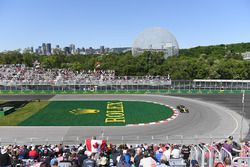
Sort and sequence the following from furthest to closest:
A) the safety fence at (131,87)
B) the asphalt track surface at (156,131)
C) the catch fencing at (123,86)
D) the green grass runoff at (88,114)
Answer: the catch fencing at (123,86) < the safety fence at (131,87) < the green grass runoff at (88,114) < the asphalt track surface at (156,131)

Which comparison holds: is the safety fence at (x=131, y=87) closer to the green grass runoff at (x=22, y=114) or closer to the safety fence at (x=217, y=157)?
the green grass runoff at (x=22, y=114)

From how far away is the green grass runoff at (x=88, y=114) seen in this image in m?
40.0

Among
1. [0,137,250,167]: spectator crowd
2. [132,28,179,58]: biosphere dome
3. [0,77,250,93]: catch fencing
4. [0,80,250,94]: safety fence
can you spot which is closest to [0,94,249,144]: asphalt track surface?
[0,137,250,167]: spectator crowd

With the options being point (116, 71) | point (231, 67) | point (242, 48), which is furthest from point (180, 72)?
point (242, 48)

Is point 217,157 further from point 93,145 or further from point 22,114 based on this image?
point 22,114

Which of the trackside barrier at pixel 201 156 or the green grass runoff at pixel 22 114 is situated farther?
the green grass runoff at pixel 22 114

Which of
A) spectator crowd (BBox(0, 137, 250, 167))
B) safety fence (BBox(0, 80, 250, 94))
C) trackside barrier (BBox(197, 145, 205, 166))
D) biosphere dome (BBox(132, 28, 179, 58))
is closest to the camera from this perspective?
spectator crowd (BBox(0, 137, 250, 167))

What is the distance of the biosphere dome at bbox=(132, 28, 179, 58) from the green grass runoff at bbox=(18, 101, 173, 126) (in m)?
102

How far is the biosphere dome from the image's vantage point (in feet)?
514

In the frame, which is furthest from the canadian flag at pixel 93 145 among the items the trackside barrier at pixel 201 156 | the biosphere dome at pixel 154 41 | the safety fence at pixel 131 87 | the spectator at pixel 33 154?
the biosphere dome at pixel 154 41

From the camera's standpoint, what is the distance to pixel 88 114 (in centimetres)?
4566

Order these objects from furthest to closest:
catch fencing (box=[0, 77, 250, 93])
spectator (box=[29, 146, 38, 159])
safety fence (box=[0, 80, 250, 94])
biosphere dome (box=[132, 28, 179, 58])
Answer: biosphere dome (box=[132, 28, 179, 58]) < catch fencing (box=[0, 77, 250, 93]) < safety fence (box=[0, 80, 250, 94]) < spectator (box=[29, 146, 38, 159])

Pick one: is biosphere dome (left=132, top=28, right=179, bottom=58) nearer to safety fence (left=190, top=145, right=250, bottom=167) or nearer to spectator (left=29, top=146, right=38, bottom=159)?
spectator (left=29, top=146, right=38, bottom=159)

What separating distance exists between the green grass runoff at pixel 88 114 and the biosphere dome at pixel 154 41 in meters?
102
